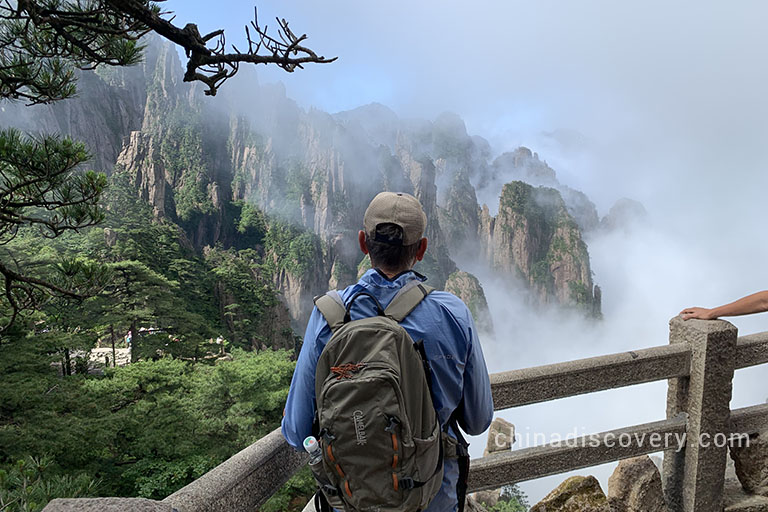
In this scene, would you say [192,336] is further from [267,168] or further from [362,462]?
[267,168]

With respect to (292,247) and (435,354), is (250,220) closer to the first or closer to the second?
(292,247)

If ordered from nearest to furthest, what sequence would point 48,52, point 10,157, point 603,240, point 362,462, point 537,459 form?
1. point 362,462
2. point 537,459
3. point 10,157
4. point 48,52
5. point 603,240

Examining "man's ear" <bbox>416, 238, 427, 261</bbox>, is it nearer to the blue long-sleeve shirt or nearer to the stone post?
the blue long-sleeve shirt

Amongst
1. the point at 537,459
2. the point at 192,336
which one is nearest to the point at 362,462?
the point at 537,459

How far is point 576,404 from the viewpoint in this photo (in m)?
72.7

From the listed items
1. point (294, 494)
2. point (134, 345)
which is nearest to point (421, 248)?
point (294, 494)

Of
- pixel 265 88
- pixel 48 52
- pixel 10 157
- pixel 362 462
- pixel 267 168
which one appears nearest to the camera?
pixel 362 462

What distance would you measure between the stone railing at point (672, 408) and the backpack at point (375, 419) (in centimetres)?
81

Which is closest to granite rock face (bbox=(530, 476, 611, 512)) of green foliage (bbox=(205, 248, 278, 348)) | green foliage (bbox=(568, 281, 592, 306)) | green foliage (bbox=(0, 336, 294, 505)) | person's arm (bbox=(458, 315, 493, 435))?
person's arm (bbox=(458, 315, 493, 435))

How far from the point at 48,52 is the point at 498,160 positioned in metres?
100

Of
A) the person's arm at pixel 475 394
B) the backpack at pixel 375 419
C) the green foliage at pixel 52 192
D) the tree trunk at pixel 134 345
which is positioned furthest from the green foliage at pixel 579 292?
the backpack at pixel 375 419

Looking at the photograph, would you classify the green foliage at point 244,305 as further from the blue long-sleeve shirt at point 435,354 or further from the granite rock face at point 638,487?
the blue long-sleeve shirt at point 435,354

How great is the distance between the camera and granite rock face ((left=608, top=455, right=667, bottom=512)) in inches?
86.2

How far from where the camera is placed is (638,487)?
86.6 inches
